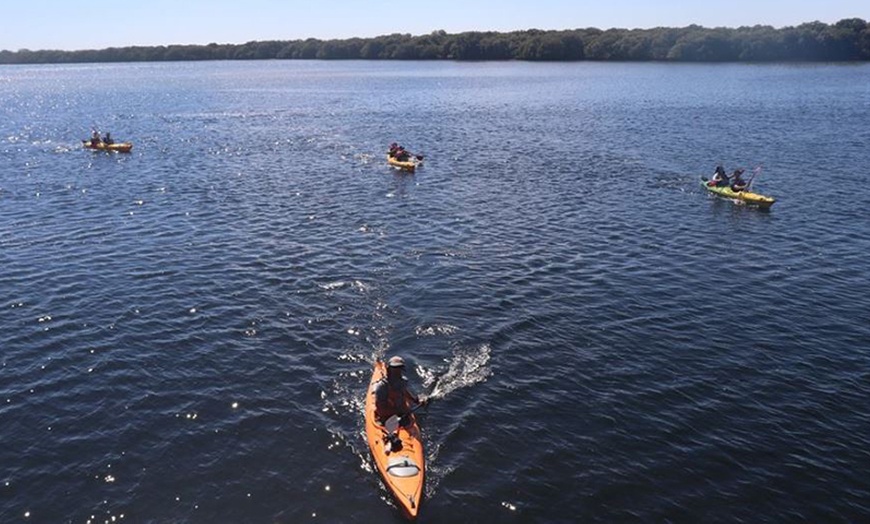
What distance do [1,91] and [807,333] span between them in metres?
187

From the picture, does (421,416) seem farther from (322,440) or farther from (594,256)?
(594,256)

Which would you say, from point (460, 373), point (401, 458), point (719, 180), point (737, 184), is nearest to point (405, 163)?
point (719, 180)

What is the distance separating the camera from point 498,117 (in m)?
96.8

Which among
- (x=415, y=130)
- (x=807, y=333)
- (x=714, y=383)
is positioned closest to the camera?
(x=714, y=383)

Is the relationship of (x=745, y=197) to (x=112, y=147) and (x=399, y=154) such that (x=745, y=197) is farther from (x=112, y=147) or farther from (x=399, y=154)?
(x=112, y=147)

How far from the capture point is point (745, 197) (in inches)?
1823

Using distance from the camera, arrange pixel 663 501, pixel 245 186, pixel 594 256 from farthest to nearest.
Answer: pixel 245 186 < pixel 594 256 < pixel 663 501

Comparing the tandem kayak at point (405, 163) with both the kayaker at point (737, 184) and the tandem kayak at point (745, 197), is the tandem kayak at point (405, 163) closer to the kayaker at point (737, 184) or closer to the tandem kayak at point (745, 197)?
the tandem kayak at point (745, 197)

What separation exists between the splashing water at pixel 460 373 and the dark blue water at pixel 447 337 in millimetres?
127

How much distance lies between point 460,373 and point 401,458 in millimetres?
6232

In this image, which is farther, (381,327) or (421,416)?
(381,327)

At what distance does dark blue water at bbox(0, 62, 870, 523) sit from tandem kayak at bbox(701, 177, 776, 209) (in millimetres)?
1059

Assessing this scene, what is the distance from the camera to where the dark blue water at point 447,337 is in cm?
1888

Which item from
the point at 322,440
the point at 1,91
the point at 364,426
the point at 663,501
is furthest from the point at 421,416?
the point at 1,91
